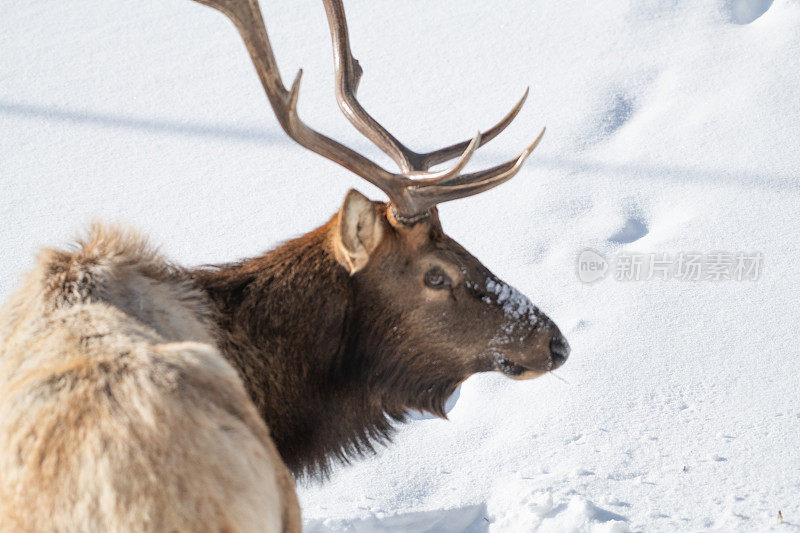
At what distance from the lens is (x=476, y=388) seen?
175 inches

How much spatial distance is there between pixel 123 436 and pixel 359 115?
1.98 metres

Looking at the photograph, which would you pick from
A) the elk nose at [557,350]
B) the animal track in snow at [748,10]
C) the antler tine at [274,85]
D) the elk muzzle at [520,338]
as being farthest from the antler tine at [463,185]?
the animal track in snow at [748,10]

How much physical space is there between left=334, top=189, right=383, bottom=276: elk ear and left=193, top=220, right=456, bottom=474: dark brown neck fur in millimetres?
95

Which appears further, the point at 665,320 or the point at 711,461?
the point at 665,320

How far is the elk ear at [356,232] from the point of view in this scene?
2867 mm

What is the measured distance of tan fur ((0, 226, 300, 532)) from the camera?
1784mm

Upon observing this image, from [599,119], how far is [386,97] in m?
1.73

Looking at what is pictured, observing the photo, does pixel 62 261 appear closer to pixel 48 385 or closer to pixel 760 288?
pixel 48 385

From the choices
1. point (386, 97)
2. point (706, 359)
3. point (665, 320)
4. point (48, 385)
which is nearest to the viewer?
point (48, 385)

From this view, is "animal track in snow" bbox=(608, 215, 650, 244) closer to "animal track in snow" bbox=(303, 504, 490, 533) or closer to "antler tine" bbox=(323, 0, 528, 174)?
"antler tine" bbox=(323, 0, 528, 174)

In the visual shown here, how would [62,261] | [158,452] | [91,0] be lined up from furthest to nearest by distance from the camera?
1. [91,0]
2. [62,261]
3. [158,452]

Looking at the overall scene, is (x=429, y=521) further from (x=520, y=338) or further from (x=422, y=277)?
(x=422, y=277)

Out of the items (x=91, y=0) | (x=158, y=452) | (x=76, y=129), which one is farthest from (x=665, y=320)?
(x=91, y=0)

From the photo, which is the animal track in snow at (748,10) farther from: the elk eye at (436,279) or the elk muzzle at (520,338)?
the elk eye at (436,279)
